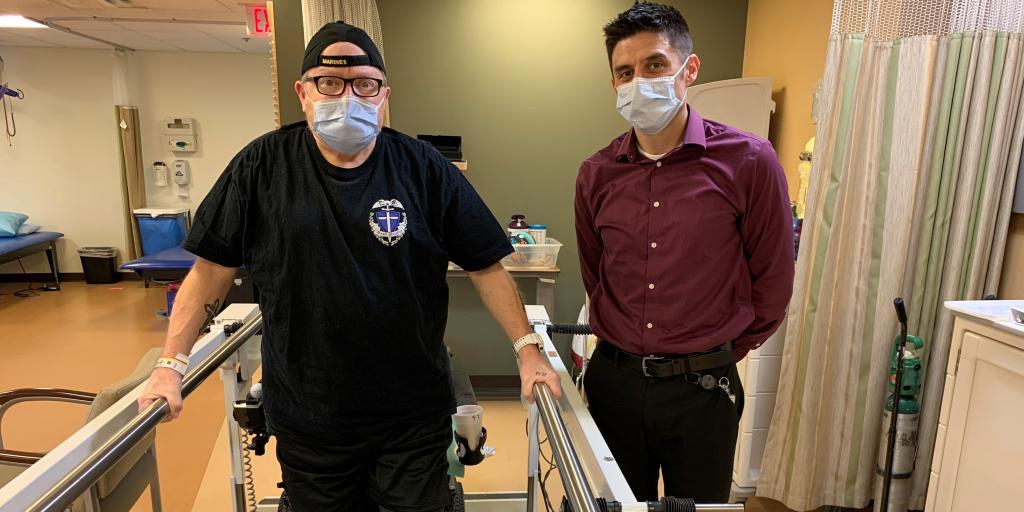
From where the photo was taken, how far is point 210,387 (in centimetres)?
387

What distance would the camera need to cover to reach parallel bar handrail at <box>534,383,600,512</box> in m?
0.85

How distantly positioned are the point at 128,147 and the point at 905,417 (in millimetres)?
7481

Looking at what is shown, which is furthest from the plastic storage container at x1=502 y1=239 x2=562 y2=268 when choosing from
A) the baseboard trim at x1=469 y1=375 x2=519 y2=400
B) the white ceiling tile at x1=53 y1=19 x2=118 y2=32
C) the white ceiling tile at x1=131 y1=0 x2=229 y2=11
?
the white ceiling tile at x1=53 y1=19 x2=118 y2=32

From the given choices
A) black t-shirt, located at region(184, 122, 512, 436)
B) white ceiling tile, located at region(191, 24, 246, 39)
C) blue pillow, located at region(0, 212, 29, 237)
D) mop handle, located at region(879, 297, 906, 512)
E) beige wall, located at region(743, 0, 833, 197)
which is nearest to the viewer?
black t-shirt, located at region(184, 122, 512, 436)

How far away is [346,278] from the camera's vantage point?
1.18 m

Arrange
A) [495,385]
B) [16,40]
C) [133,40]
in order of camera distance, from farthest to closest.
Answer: [16,40] < [133,40] < [495,385]

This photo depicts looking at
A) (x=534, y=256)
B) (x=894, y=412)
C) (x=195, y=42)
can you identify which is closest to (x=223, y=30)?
(x=195, y=42)

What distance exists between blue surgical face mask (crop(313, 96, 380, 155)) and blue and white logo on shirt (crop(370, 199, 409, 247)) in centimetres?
A: 14

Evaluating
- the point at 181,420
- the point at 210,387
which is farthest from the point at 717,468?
the point at 210,387

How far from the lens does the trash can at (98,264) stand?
6.47 metres

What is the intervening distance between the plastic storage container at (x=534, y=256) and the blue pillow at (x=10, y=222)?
19.3ft

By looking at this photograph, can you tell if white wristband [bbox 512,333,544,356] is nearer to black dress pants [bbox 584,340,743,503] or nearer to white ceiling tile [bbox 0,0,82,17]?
black dress pants [bbox 584,340,743,503]

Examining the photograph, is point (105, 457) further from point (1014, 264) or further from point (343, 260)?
point (1014, 264)

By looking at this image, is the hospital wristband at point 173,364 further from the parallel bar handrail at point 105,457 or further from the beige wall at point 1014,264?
the beige wall at point 1014,264
